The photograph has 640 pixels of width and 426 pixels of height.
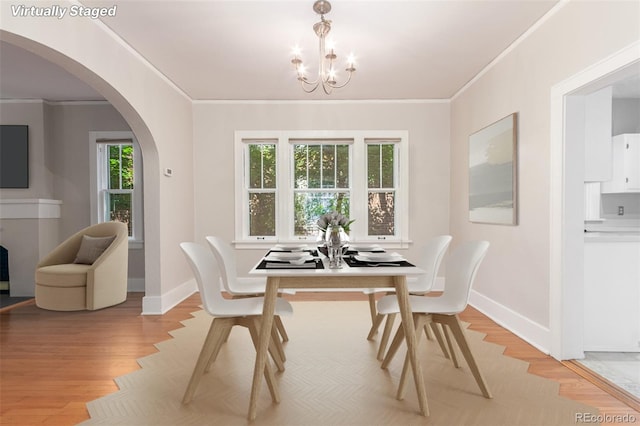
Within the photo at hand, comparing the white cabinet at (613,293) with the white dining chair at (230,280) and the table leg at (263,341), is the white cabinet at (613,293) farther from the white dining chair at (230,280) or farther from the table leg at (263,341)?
the table leg at (263,341)

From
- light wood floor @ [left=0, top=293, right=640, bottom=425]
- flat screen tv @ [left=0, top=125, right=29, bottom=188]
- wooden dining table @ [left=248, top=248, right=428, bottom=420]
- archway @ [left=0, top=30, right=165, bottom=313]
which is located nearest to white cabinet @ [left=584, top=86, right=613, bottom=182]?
light wood floor @ [left=0, top=293, right=640, bottom=425]

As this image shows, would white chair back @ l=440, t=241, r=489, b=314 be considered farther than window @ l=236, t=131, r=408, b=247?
No

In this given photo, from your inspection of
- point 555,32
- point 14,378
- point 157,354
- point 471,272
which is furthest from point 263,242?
point 555,32

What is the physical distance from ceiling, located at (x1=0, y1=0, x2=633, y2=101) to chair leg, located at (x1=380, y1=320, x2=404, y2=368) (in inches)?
95.6

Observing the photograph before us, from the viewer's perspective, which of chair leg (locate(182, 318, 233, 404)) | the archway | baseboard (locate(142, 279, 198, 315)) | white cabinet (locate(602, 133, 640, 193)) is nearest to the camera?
chair leg (locate(182, 318, 233, 404))

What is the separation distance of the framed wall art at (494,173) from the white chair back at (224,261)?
2.67 metres

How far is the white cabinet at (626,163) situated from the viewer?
16.0 ft

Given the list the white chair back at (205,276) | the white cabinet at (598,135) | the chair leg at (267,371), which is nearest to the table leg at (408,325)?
the chair leg at (267,371)

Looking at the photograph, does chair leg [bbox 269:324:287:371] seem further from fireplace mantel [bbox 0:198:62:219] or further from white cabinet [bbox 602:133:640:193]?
white cabinet [bbox 602:133:640:193]

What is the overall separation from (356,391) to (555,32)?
311 centimetres

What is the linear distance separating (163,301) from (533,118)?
14.0 ft

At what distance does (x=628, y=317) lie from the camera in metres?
3.00

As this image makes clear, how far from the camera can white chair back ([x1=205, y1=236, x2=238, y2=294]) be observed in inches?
115

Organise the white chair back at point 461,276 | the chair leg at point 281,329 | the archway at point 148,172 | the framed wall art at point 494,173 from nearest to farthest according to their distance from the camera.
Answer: the white chair back at point 461,276 → the chair leg at point 281,329 → the framed wall art at point 494,173 → the archway at point 148,172
